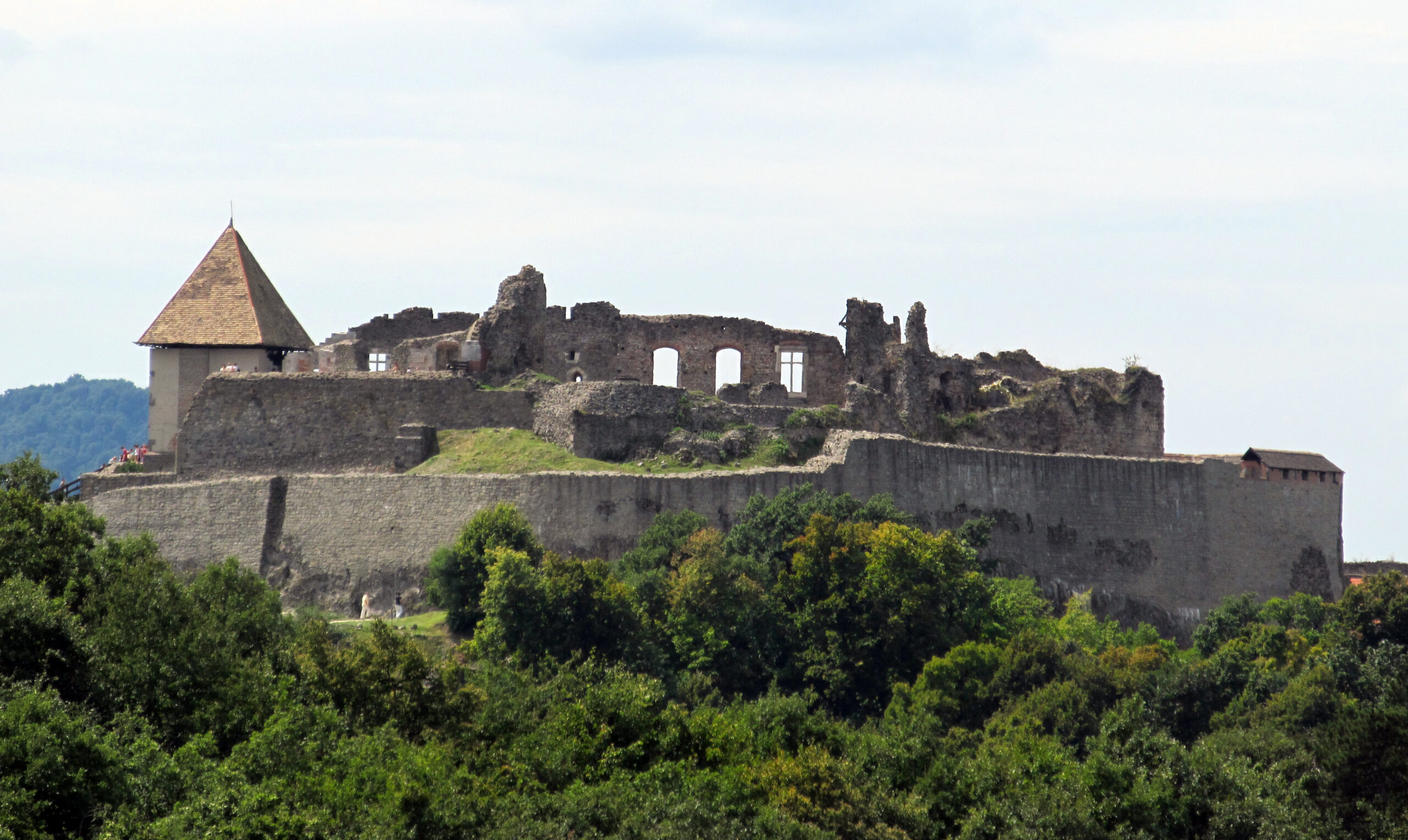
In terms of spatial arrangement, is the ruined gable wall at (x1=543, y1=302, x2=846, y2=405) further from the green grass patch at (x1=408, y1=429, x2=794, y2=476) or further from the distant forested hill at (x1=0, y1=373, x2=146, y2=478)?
the distant forested hill at (x1=0, y1=373, x2=146, y2=478)

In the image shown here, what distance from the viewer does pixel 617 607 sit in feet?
134

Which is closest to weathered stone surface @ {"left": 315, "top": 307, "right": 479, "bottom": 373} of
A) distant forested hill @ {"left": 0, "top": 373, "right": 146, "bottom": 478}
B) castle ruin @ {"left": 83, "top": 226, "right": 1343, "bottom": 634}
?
castle ruin @ {"left": 83, "top": 226, "right": 1343, "bottom": 634}

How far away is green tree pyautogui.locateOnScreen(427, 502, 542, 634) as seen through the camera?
137 feet

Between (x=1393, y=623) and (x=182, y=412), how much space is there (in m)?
28.4

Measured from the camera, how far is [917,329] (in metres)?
54.6

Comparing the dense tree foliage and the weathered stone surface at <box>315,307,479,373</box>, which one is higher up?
the weathered stone surface at <box>315,307,479,373</box>

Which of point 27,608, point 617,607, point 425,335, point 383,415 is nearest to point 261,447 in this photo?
point 383,415

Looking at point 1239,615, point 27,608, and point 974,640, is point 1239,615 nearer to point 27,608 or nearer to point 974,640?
point 974,640

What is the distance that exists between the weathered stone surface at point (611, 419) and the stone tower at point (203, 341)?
8386 millimetres

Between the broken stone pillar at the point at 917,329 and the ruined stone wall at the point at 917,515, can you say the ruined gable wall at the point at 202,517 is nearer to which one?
the ruined stone wall at the point at 917,515

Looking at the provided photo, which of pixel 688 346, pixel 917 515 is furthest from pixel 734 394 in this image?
pixel 917 515

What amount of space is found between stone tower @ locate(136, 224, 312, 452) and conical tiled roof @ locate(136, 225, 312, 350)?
19 mm

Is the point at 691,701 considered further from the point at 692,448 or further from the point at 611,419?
the point at 611,419

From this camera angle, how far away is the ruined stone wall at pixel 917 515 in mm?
44594
